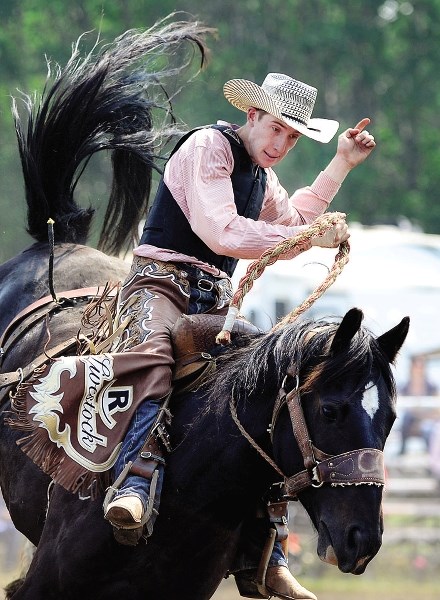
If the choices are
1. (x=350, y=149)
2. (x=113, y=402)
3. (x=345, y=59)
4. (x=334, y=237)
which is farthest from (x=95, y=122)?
(x=345, y=59)

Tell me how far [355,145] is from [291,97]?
383mm

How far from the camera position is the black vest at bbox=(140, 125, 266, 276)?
5250 mm

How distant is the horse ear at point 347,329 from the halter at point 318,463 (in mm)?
194

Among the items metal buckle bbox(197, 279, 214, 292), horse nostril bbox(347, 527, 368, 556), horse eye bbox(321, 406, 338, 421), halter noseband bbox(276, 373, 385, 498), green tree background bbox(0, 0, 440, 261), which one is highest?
metal buckle bbox(197, 279, 214, 292)

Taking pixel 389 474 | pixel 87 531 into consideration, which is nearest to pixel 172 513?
pixel 87 531

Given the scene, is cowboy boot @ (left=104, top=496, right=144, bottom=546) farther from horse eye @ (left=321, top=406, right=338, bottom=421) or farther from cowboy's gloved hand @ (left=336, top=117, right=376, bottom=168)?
cowboy's gloved hand @ (left=336, top=117, right=376, bottom=168)

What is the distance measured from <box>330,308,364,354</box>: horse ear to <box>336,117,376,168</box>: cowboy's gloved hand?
1.05 meters

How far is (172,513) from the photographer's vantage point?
485cm

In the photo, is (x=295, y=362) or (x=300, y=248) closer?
(x=295, y=362)

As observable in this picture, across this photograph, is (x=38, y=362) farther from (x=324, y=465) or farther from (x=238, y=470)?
(x=324, y=465)

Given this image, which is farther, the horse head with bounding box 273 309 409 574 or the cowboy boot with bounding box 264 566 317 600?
the cowboy boot with bounding box 264 566 317 600

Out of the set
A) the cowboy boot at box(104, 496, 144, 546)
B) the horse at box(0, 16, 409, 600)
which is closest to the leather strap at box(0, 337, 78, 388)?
the horse at box(0, 16, 409, 600)

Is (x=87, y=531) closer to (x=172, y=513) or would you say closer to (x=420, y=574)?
(x=172, y=513)

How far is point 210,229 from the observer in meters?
4.94
